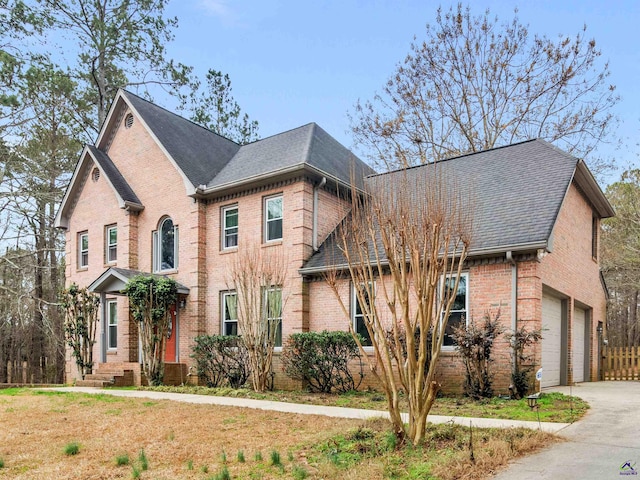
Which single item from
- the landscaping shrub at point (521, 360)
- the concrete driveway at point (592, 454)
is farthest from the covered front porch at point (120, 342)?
the concrete driveway at point (592, 454)

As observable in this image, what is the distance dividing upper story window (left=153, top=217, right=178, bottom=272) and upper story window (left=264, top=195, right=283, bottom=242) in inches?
140

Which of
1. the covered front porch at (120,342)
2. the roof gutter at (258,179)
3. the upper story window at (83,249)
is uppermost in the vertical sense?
the roof gutter at (258,179)

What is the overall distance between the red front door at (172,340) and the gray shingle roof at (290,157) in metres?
4.35

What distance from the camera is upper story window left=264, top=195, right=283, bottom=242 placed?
631 inches

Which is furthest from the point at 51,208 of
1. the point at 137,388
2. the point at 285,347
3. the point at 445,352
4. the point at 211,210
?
the point at 445,352

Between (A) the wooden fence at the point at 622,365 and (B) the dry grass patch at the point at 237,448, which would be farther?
(A) the wooden fence at the point at 622,365

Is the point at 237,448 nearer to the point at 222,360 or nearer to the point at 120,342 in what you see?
the point at 222,360

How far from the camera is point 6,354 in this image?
30.5 meters

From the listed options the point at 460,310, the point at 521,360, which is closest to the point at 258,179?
the point at 460,310

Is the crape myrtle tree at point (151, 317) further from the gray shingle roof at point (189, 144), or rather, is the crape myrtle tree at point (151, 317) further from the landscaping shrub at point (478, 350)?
the landscaping shrub at point (478, 350)

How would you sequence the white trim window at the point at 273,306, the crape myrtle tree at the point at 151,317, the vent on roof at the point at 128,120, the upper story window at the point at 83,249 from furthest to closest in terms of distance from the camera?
the upper story window at the point at 83,249, the vent on roof at the point at 128,120, the crape myrtle tree at the point at 151,317, the white trim window at the point at 273,306

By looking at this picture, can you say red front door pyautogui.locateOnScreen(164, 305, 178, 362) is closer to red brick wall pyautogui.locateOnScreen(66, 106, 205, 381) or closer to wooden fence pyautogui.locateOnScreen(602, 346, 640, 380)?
red brick wall pyautogui.locateOnScreen(66, 106, 205, 381)

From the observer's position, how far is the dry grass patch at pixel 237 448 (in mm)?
5746

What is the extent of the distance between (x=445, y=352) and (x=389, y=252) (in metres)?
6.84
